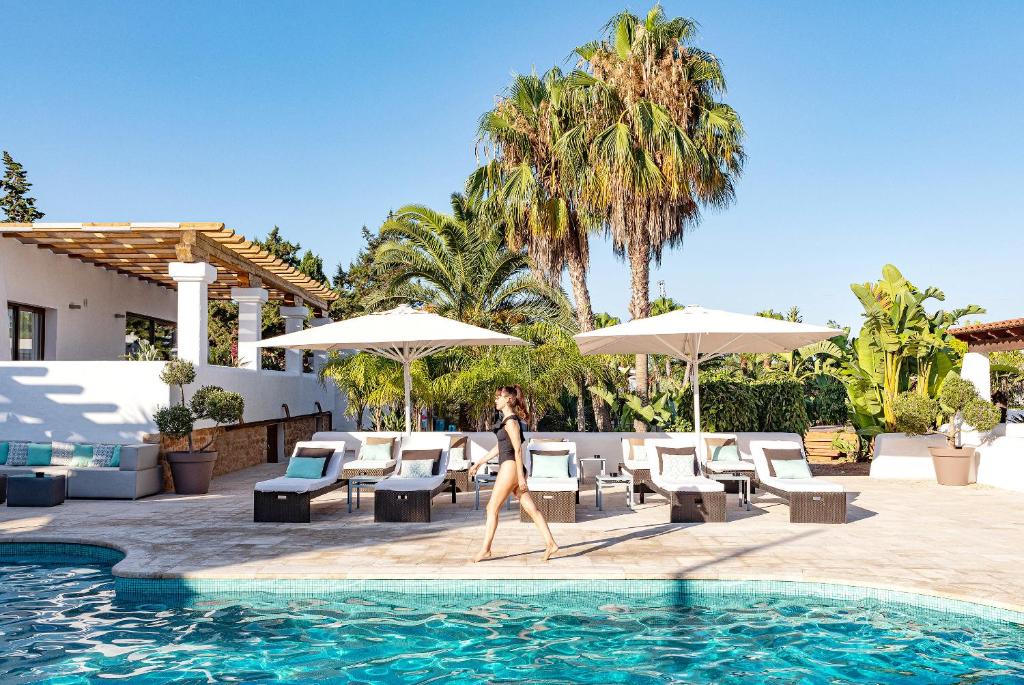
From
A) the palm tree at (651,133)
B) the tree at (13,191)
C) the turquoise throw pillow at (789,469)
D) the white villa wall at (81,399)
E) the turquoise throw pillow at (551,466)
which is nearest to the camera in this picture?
the turquoise throw pillow at (551,466)

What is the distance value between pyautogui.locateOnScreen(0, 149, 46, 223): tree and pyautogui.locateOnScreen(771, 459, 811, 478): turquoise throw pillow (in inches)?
1280

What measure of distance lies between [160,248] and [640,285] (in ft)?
35.1

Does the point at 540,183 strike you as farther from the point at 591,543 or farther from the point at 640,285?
the point at 591,543

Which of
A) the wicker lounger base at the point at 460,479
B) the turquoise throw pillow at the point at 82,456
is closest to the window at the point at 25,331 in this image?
the turquoise throw pillow at the point at 82,456

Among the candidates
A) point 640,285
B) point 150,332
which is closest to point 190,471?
point 640,285

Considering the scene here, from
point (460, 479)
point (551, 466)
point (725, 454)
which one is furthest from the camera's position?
point (460, 479)

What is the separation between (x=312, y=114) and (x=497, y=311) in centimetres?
971

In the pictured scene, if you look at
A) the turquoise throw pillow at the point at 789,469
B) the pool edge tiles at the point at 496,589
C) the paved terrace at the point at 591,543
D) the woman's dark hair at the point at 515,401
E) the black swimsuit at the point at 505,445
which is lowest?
the pool edge tiles at the point at 496,589

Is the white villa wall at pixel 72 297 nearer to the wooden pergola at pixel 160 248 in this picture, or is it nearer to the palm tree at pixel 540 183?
the wooden pergola at pixel 160 248

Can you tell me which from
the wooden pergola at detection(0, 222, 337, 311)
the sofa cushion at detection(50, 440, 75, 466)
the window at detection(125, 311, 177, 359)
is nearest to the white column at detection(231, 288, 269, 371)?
the wooden pergola at detection(0, 222, 337, 311)

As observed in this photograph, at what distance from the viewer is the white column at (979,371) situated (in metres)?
15.0

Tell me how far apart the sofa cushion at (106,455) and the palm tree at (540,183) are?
9.86 meters

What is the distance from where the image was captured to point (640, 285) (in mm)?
17891

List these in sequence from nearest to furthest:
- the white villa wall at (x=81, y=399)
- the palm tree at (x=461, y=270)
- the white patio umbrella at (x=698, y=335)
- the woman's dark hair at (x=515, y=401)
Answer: the woman's dark hair at (x=515, y=401)
the white patio umbrella at (x=698, y=335)
the white villa wall at (x=81, y=399)
the palm tree at (x=461, y=270)
